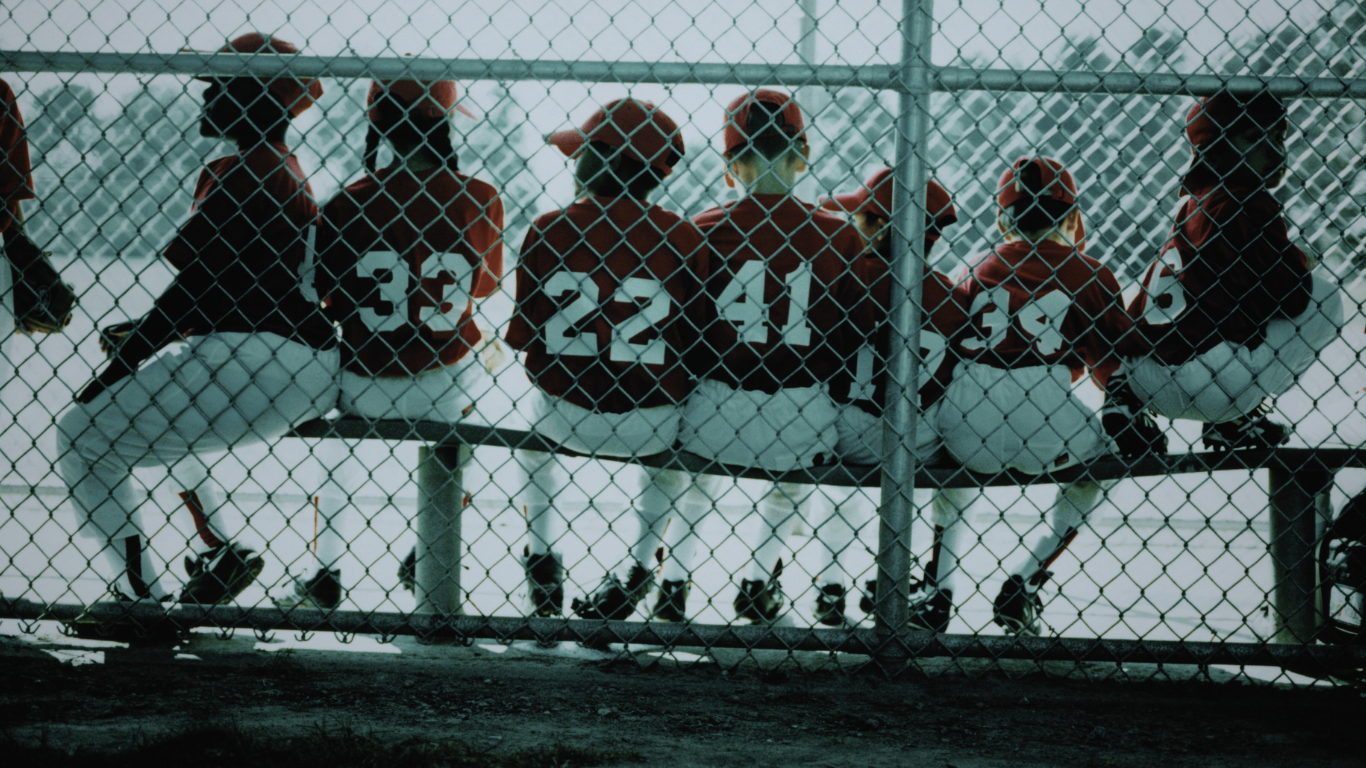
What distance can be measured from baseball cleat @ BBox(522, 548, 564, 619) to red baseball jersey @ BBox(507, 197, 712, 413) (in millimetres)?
491

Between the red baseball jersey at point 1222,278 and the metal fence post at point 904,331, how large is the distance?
86cm

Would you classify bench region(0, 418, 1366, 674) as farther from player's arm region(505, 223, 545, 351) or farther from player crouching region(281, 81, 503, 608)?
player's arm region(505, 223, 545, 351)

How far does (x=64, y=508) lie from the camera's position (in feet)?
13.9

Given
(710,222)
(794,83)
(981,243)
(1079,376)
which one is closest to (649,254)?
(710,222)

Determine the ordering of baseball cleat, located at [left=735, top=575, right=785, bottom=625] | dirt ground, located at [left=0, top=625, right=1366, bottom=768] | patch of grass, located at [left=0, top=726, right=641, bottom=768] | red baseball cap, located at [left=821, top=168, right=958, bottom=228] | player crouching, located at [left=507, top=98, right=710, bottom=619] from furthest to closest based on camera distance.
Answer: red baseball cap, located at [left=821, top=168, right=958, bottom=228], baseball cleat, located at [left=735, top=575, right=785, bottom=625], player crouching, located at [left=507, top=98, right=710, bottom=619], dirt ground, located at [left=0, top=625, right=1366, bottom=768], patch of grass, located at [left=0, top=726, right=641, bottom=768]

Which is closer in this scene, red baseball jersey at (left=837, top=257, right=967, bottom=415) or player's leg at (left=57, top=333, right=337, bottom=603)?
player's leg at (left=57, top=333, right=337, bottom=603)

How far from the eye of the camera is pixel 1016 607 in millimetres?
2838

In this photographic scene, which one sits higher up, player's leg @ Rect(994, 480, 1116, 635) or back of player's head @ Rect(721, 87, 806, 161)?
back of player's head @ Rect(721, 87, 806, 161)

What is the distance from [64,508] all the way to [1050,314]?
422cm

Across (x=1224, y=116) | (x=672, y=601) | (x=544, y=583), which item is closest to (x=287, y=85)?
(x=544, y=583)

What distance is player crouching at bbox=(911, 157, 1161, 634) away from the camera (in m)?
2.77

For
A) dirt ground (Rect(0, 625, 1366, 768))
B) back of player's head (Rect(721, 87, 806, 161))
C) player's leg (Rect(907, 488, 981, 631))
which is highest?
back of player's head (Rect(721, 87, 806, 161))

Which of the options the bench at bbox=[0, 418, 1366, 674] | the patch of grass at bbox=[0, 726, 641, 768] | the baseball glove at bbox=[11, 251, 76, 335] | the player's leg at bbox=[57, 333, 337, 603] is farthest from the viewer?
the baseball glove at bbox=[11, 251, 76, 335]

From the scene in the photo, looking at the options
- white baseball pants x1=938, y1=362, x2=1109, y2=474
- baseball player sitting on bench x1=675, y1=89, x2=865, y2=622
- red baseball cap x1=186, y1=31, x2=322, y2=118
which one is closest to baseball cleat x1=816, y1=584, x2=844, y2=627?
baseball player sitting on bench x1=675, y1=89, x2=865, y2=622
